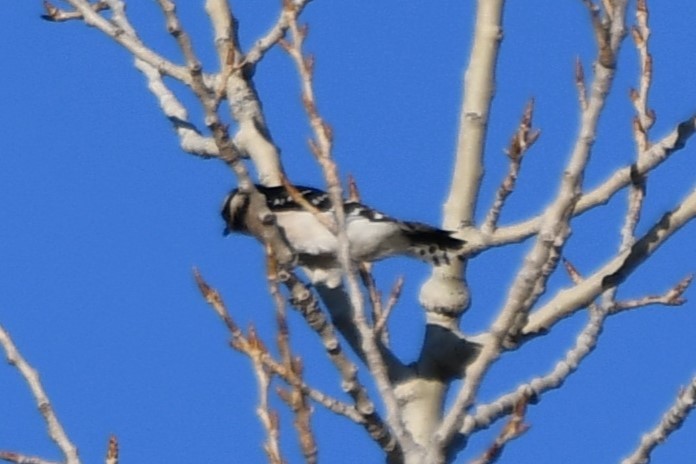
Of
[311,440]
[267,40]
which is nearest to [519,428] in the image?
[311,440]

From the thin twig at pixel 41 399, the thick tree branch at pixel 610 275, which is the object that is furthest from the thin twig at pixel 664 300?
the thin twig at pixel 41 399

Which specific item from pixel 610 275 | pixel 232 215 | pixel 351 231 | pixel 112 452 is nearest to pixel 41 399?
pixel 112 452

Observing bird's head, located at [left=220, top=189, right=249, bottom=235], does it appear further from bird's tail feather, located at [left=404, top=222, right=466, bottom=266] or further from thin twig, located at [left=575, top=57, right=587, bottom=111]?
thin twig, located at [left=575, top=57, right=587, bottom=111]

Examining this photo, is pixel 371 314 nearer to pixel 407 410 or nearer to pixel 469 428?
pixel 407 410

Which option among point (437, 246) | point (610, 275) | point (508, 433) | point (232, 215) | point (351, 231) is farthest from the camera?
point (232, 215)

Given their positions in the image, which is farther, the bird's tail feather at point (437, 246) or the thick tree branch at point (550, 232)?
the bird's tail feather at point (437, 246)

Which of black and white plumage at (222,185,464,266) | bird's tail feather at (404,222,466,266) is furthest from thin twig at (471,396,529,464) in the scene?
black and white plumage at (222,185,464,266)

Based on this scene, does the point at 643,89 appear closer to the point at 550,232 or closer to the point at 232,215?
the point at 550,232

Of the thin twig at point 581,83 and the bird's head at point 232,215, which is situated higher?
the bird's head at point 232,215

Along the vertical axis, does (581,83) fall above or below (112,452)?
above

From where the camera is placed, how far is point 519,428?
Result: 11.9 feet

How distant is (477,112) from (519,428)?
66.2 inches

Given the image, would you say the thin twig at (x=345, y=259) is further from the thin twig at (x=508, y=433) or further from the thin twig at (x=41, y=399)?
the thin twig at (x=41, y=399)

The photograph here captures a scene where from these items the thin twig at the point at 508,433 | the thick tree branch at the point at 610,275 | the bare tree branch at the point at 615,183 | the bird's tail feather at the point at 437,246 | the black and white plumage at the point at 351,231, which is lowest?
the thin twig at the point at 508,433
